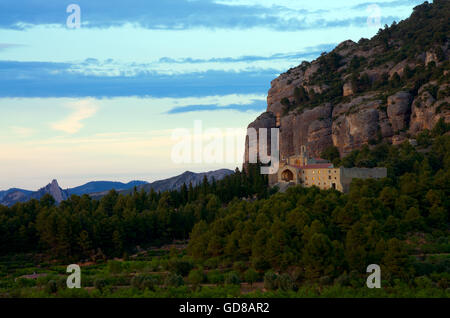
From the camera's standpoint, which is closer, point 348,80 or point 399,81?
point 399,81

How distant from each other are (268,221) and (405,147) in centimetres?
3346

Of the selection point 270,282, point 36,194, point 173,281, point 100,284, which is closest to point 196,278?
point 173,281

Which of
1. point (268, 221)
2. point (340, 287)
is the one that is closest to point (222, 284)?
point (340, 287)

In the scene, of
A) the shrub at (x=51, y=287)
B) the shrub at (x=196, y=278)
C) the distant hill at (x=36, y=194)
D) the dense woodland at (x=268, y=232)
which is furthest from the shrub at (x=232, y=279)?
the distant hill at (x=36, y=194)

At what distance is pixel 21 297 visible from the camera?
40.1 metres

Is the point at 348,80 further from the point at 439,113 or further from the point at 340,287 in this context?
the point at 340,287

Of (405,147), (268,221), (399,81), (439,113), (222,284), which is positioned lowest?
(222,284)

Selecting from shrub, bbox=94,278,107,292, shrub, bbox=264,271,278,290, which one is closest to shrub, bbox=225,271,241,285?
shrub, bbox=264,271,278,290

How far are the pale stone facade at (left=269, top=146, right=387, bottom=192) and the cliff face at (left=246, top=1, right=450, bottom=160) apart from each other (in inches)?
714

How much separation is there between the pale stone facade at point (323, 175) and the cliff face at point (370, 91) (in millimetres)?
18124

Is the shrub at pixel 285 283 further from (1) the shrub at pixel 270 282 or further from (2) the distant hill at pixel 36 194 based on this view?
(2) the distant hill at pixel 36 194

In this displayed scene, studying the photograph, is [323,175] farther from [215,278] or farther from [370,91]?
[370,91]

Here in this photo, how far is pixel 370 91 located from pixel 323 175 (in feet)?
119
